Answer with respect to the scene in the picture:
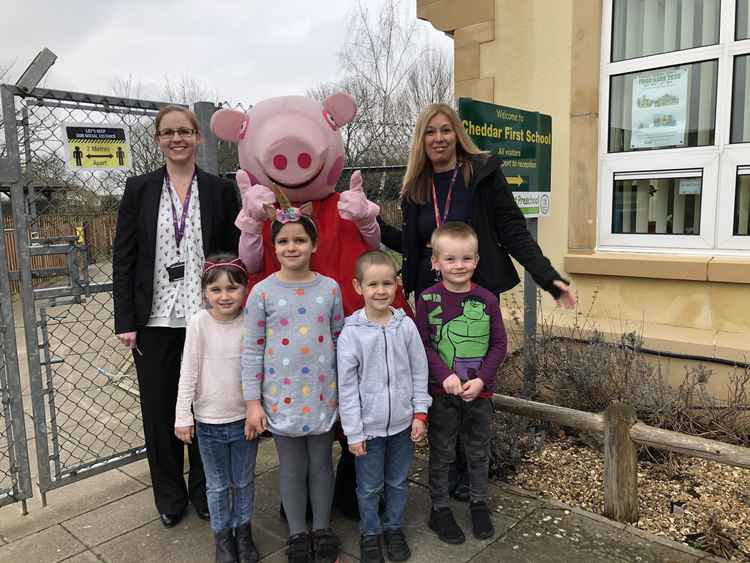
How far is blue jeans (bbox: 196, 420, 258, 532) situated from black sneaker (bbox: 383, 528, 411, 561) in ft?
2.03

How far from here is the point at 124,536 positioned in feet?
9.32

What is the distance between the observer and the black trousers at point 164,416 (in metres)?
2.79

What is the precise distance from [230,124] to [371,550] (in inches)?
77.6

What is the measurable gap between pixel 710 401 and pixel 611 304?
1092 mm

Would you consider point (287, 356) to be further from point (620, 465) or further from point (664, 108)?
point (664, 108)

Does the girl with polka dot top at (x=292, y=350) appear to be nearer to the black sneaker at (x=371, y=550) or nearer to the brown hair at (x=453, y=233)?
the black sneaker at (x=371, y=550)

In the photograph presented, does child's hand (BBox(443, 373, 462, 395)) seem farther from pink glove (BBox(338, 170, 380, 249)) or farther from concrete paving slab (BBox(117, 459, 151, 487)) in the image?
concrete paving slab (BBox(117, 459, 151, 487))

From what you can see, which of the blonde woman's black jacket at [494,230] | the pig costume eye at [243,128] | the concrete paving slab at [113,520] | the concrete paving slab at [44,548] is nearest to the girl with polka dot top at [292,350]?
the pig costume eye at [243,128]

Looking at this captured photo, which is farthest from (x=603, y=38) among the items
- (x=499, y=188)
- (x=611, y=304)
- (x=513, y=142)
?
(x=499, y=188)

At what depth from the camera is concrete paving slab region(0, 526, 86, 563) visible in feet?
8.78

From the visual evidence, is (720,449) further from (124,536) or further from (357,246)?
(124,536)

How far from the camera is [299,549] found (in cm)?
247

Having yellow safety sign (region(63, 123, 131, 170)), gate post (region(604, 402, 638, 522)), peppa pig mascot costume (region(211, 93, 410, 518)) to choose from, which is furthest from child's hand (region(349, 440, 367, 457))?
yellow safety sign (region(63, 123, 131, 170))

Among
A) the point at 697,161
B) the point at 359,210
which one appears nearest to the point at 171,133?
the point at 359,210
